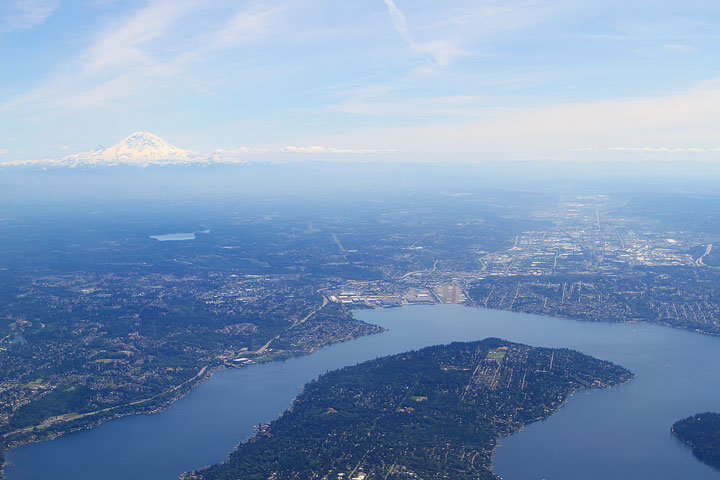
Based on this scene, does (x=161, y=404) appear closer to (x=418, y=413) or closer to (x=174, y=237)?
(x=418, y=413)

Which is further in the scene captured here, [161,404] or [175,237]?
[175,237]

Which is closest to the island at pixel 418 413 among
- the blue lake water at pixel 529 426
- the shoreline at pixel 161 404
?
the blue lake water at pixel 529 426

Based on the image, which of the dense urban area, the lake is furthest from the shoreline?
the lake

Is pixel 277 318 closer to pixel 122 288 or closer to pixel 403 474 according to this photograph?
pixel 122 288

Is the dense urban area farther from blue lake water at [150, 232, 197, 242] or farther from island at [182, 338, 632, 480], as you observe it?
island at [182, 338, 632, 480]

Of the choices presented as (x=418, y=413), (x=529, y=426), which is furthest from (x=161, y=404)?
(x=529, y=426)
